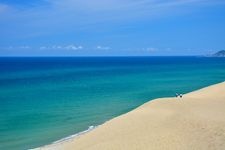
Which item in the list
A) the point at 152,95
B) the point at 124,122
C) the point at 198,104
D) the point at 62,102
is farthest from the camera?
the point at 152,95

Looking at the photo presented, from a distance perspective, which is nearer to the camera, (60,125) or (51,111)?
(60,125)

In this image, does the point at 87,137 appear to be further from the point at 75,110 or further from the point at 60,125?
the point at 75,110

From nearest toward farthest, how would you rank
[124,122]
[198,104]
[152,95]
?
[124,122] → [198,104] → [152,95]

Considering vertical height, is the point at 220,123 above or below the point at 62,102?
below

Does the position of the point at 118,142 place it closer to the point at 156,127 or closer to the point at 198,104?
the point at 156,127

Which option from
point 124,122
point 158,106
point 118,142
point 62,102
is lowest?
point 118,142

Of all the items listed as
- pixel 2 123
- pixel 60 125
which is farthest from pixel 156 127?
pixel 2 123
